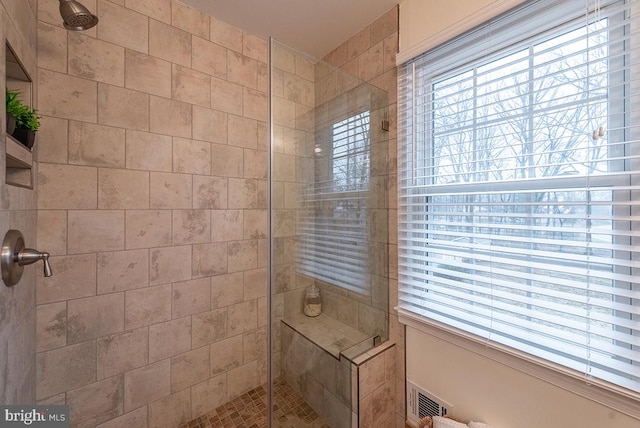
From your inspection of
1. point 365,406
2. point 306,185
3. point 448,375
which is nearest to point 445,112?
point 306,185

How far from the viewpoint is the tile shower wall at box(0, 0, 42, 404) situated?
0.76 m

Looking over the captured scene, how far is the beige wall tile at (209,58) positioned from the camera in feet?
5.00

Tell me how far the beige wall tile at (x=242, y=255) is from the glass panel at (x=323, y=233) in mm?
679

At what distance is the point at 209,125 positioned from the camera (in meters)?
1.57

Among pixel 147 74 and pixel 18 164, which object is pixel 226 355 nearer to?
pixel 18 164

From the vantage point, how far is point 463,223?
3.85 ft

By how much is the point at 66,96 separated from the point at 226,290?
1.25 m

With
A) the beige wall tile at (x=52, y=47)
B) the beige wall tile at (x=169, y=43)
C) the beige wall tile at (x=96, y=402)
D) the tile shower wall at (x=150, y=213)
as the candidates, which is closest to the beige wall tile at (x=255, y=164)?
the tile shower wall at (x=150, y=213)

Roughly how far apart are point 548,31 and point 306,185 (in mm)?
1096

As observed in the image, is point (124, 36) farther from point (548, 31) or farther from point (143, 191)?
point (548, 31)

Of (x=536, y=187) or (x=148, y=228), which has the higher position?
(x=536, y=187)

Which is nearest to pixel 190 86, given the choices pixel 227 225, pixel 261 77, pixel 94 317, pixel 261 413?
pixel 261 77

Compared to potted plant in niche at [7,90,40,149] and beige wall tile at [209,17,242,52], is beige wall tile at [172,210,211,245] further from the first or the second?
beige wall tile at [209,17,242,52]

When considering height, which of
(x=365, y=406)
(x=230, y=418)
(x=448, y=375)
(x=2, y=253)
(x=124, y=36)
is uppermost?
(x=124, y=36)
